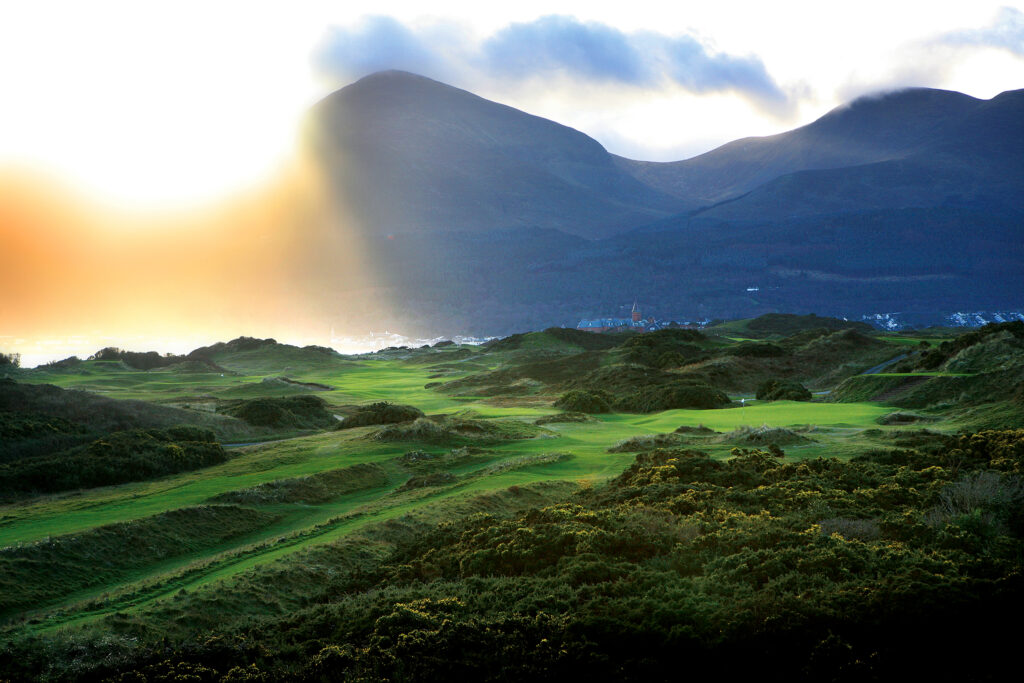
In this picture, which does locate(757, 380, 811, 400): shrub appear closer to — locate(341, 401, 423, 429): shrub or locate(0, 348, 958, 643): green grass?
locate(0, 348, 958, 643): green grass

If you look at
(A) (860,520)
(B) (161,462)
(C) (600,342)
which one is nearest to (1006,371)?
(A) (860,520)

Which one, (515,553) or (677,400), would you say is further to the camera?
(677,400)

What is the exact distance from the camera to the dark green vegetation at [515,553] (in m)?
13.4

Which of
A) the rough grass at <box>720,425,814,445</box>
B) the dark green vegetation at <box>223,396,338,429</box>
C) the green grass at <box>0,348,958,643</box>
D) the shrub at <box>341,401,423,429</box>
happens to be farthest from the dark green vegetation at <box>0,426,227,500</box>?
the rough grass at <box>720,425,814,445</box>

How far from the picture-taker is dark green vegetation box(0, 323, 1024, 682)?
13.4 m

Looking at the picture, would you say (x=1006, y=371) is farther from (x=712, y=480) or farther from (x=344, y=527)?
(x=344, y=527)

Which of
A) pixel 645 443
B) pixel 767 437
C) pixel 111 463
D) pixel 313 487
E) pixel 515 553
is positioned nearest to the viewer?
pixel 515 553

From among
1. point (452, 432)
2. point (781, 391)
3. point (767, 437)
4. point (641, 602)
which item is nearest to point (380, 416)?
point (452, 432)

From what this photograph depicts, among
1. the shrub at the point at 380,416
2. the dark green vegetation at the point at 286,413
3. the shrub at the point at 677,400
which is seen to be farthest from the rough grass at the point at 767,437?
the dark green vegetation at the point at 286,413

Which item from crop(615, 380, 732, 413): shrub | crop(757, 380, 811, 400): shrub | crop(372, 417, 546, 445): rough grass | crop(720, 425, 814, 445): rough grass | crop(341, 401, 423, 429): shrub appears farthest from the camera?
crop(757, 380, 811, 400): shrub

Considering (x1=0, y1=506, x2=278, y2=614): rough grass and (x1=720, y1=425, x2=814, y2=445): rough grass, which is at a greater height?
(x1=720, y1=425, x2=814, y2=445): rough grass

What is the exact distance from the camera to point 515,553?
17109 millimetres

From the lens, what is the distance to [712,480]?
2228 centimetres

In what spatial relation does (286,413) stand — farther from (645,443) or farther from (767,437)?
(767,437)
